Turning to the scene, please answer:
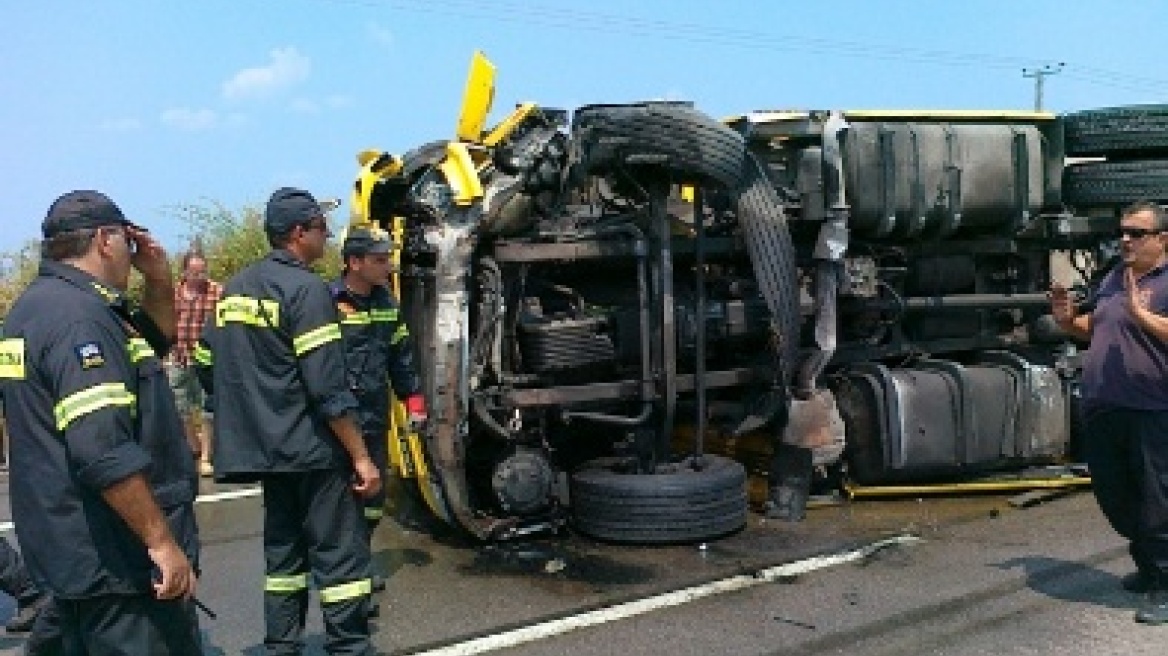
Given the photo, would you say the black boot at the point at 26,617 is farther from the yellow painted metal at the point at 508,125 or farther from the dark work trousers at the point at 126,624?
the yellow painted metal at the point at 508,125

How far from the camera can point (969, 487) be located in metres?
6.72

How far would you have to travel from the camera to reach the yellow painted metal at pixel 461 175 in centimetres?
548

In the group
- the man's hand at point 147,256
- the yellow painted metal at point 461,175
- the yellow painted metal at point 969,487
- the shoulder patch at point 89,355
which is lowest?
the yellow painted metal at point 969,487

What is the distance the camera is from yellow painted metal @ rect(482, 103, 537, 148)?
228 inches

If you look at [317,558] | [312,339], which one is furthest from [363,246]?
[317,558]

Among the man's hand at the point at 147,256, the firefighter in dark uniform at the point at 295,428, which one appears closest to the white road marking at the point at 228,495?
the firefighter in dark uniform at the point at 295,428

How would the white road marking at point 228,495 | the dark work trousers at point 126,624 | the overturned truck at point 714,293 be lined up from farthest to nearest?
the white road marking at point 228,495 < the overturned truck at point 714,293 < the dark work trousers at point 126,624

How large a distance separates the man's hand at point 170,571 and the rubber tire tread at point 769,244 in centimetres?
367

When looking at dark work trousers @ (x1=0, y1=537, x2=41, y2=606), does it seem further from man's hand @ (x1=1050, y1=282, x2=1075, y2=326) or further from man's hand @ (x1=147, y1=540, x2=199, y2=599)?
man's hand @ (x1=1050, y1=282, x2=1075, y2=326)

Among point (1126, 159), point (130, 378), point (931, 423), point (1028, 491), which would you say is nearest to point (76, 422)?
point (130, 378)

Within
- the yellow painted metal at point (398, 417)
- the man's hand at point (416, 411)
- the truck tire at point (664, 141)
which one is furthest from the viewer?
the yellow painted metal at point (398, 417)

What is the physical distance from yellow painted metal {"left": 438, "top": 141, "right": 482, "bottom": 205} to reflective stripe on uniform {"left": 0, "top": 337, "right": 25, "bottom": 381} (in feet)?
9.24

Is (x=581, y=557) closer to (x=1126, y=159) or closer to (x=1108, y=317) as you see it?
(x=1108, y=317)

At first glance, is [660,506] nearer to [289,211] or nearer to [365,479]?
[365,479]
